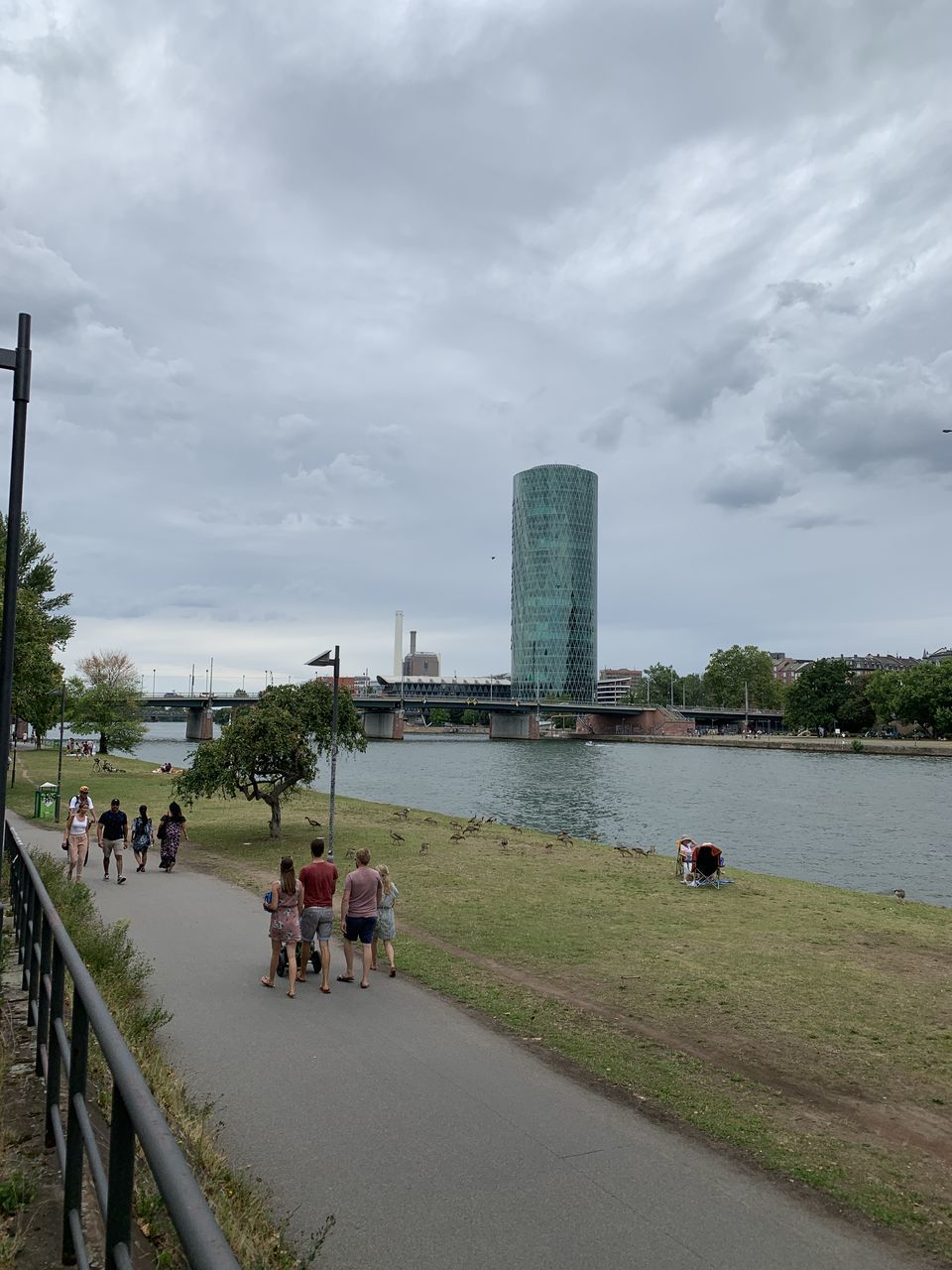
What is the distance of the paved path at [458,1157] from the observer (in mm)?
5863

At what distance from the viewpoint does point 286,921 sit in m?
12.2

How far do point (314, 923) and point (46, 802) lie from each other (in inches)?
985

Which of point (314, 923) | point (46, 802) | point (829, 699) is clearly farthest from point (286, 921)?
point (829, 699)

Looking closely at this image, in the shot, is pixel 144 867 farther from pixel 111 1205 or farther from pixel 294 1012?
pixel 111 1205

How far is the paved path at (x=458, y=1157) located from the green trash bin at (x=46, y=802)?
24350 mm

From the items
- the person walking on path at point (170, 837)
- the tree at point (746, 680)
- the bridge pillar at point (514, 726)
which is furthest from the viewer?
the tree at point (746, 680)

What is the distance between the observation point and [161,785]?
1845 inches

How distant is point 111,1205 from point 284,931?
9414 mm

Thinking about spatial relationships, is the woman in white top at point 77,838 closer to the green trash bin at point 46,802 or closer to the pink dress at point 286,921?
the pink dress at point 286,921

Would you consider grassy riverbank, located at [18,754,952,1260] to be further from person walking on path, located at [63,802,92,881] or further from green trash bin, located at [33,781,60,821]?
green trash bin, located at [33,781,60,821]

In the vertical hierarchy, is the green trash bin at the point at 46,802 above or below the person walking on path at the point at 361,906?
below

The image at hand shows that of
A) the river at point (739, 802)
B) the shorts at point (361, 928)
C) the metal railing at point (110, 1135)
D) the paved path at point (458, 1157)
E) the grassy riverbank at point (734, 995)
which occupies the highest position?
the metal railing at point (110, 1135)

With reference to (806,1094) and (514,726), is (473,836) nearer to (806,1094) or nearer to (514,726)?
(806,1094)

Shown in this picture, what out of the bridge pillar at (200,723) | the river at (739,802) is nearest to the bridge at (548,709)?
the bridge pillar at (200,723)
